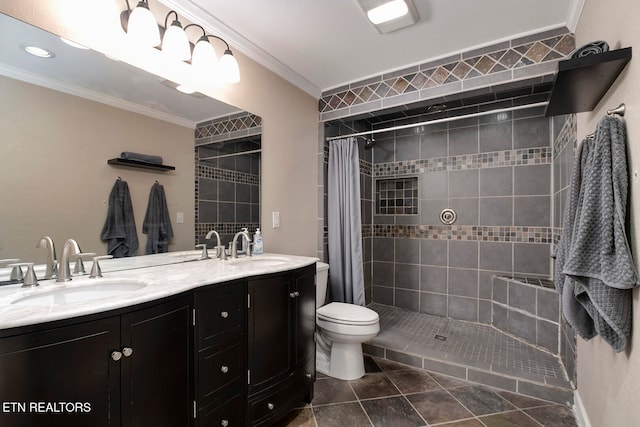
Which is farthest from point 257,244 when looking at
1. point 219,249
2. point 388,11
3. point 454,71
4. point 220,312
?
point 454,71

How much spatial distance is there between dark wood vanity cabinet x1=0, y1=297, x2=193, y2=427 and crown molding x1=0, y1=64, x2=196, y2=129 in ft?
3.37

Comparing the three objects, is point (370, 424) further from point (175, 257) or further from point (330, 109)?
point (330, 109)

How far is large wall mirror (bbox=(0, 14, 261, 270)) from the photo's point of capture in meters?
1.16

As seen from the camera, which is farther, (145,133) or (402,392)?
(402,392)

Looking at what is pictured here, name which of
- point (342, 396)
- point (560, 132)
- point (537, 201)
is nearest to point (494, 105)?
point (560, 132)

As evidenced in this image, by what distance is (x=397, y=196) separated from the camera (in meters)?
3.51

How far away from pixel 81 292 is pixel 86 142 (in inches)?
26.9

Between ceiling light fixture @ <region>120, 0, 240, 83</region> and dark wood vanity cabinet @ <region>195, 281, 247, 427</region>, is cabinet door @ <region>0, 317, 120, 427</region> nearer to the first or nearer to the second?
dark wood vanity cabinet @ <region>195, 281, 247, 427</region>

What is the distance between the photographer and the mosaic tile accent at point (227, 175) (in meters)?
1.88

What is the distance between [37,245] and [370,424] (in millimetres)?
1886

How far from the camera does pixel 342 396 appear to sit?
196 cm

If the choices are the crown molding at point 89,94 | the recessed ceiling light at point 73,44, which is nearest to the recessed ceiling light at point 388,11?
the crown molding at point 89,94

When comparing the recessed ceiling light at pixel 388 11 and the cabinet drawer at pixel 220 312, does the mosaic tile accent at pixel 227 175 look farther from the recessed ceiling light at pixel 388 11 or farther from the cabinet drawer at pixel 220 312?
the recessed ceiling light at pixel 388 11

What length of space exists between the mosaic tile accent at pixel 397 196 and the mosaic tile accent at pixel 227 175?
188 centimetres
